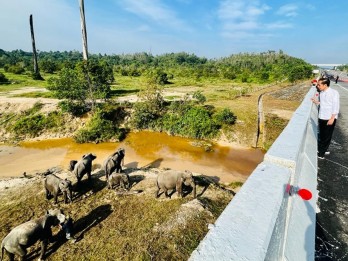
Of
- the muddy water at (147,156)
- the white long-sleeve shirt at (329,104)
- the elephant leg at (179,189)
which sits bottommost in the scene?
the muddy water at (147,156)

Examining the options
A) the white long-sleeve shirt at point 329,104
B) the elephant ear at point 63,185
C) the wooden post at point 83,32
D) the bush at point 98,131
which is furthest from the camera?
the wooden post at point 83,32

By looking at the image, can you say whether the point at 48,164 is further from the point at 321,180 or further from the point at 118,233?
the point at 321,180

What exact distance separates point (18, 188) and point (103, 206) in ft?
13.5

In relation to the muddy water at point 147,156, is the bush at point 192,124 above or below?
above

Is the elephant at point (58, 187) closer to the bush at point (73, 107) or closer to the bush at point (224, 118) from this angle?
the bush at point (73, 107)

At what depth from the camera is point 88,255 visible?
239 inches

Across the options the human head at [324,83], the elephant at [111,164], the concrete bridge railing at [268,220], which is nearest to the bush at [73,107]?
the elephant at [111,164]

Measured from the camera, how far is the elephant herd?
5820mm

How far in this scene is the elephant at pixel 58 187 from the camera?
8.22 m

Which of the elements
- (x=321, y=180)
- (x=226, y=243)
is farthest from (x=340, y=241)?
(x=226, y=243)

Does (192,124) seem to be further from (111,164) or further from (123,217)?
(123,217)

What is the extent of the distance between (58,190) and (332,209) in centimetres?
818

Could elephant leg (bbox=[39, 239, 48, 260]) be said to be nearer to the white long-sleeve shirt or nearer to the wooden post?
the white long-sleeve shirt

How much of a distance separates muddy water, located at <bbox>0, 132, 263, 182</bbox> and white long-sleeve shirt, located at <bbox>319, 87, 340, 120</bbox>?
824 cm
